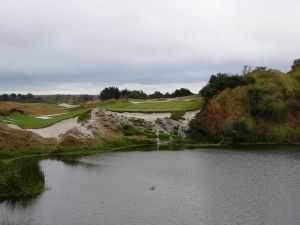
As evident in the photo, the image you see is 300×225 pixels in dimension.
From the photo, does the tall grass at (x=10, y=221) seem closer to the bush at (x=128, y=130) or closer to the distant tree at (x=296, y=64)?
the bush at (x=128, y=130)

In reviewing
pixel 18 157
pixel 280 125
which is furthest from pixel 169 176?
pixel 280 125

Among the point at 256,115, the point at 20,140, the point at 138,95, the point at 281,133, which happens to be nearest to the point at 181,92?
the point at 138,95

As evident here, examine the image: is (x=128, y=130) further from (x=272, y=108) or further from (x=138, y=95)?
(x=138, y=95)

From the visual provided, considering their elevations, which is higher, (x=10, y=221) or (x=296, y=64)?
(x=296, y=64)

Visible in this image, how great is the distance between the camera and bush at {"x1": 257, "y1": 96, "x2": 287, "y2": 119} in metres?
82.9

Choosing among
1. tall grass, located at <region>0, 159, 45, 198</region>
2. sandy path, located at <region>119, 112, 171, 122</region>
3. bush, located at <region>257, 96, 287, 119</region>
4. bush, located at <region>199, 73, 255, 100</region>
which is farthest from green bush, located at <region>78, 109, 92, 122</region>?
tall grass, located at <region>0, 159, 45, 198</region>

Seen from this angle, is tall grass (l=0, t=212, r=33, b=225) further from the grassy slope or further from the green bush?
the grassy slope

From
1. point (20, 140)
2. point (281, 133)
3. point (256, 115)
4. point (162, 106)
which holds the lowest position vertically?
point (20, 140)

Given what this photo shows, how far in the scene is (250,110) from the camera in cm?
8512

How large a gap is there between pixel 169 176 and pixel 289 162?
14.6m

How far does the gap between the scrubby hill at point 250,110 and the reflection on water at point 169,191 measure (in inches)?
696

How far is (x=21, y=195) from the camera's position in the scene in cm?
4116

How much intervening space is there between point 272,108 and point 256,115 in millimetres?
2969

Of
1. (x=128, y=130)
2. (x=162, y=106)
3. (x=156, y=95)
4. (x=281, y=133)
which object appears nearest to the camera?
(x=128, y=130)
